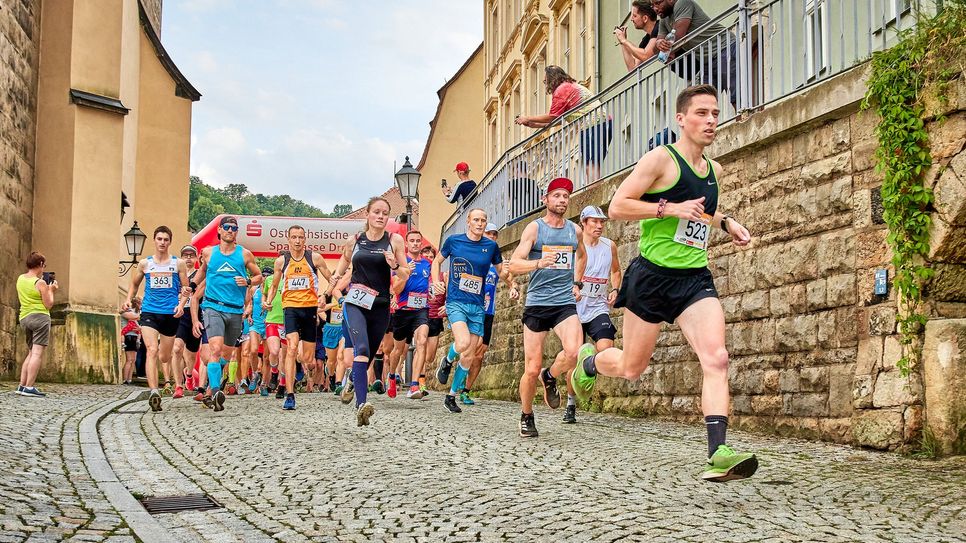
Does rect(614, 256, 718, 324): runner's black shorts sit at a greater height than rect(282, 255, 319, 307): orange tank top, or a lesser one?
lesser

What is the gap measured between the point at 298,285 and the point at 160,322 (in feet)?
5.52

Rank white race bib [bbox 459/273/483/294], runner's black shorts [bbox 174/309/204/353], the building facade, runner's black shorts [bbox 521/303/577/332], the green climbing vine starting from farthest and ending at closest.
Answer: the building facade, runner's black shorts [bbox 174/309/204/353], white race bib [bbox 459/273/483/294], runner's black shorts [bbox 521/303/577/332], the green climbing vine

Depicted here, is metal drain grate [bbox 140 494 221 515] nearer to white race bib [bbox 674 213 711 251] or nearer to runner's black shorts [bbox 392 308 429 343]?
white race bib [bbox 674 213 711 251]

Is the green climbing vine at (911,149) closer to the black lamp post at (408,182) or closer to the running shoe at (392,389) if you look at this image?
the running shoe at (392,389)

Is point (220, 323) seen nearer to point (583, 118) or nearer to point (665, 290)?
point (583, 118)

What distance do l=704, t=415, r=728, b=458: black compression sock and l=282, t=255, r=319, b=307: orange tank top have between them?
8.67 metres

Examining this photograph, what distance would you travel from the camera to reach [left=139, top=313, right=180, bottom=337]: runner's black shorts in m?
13.3

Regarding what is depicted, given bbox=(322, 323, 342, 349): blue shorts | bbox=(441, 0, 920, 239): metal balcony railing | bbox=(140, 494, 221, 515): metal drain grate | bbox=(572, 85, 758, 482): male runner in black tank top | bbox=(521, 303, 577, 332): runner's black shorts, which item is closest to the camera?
bbox=(140, 494, 221, 515): metal drain grate

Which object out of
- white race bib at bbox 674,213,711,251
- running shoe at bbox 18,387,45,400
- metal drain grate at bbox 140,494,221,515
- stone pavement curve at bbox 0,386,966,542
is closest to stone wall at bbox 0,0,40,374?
running shoe at bbox 18,387,45,400

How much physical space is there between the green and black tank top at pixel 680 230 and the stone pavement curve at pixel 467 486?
1.25m

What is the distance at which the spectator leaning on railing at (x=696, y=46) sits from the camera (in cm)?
1123

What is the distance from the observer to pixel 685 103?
6.59 metres

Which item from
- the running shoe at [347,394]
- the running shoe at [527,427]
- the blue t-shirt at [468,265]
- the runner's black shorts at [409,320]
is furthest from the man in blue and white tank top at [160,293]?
the running shoe at [527,427]

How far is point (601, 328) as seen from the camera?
36.6ft
